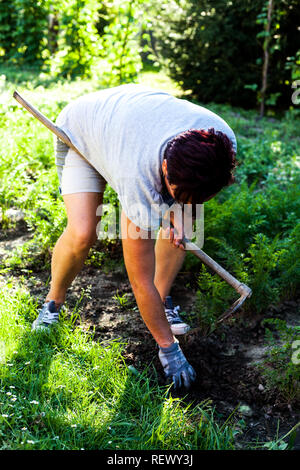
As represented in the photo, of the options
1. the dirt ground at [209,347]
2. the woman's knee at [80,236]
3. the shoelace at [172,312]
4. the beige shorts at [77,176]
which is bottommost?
the dirt ground at [209,347]

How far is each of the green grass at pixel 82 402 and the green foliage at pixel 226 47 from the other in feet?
17.7

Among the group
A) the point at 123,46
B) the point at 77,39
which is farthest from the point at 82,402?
the point at 77,39

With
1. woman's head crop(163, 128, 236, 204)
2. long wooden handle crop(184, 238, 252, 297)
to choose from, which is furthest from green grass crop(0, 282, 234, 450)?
woman's head crop(163, 128, 236, 204)

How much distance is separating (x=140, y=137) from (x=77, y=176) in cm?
63

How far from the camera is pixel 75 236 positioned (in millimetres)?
2328

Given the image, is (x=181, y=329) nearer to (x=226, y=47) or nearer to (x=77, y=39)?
(x=226, y=47)

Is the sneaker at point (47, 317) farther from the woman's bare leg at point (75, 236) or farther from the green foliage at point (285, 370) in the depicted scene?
the green foliage at point (285, 370)

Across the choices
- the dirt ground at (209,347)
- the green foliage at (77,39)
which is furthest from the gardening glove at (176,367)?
Answer: the green foliage at (77,39)

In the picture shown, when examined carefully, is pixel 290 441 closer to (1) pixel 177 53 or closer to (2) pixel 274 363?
(2) pixel 274 363

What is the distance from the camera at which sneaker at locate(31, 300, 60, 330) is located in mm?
2451

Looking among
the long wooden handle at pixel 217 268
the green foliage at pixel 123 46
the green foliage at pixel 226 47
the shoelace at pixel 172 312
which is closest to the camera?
the long wooden handle at pixel 217 268

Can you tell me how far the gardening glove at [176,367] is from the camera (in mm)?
2186

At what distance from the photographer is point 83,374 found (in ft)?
7.00

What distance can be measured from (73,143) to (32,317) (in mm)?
977
